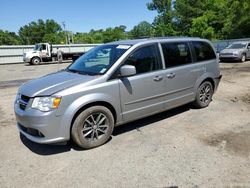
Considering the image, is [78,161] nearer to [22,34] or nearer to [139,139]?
[139,139]

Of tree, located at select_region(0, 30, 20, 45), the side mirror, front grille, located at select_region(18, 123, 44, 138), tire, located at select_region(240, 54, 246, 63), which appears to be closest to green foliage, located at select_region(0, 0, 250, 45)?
tree, located at select_region(0, 30, 20, 45)

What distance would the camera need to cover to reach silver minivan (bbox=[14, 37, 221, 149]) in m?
4.16

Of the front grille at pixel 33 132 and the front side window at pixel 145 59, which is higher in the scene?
the front side window at pixel 145 59

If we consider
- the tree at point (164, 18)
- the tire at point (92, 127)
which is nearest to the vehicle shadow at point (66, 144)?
the tire at point (92, 127)

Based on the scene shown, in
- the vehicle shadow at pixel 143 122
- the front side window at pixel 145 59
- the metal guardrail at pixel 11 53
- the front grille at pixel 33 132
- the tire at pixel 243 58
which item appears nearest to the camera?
the front grille at pixel 33 132

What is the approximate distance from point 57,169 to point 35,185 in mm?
450

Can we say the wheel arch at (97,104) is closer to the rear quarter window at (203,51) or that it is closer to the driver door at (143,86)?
the driver door at (143,86)

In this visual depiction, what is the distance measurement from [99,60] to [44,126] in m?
1.75

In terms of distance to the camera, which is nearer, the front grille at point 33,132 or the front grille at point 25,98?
the front grille at point 33,132

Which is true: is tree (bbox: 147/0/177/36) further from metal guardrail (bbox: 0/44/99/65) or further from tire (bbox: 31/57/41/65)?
tire (bbox: 31/57/41/65)

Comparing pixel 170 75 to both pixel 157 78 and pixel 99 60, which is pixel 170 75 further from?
pixel 99 60

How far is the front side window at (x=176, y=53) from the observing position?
216 inches

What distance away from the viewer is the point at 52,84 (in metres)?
4.48

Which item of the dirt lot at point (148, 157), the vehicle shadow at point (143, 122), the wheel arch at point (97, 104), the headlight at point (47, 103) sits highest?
the headlight at point (47, 103)
